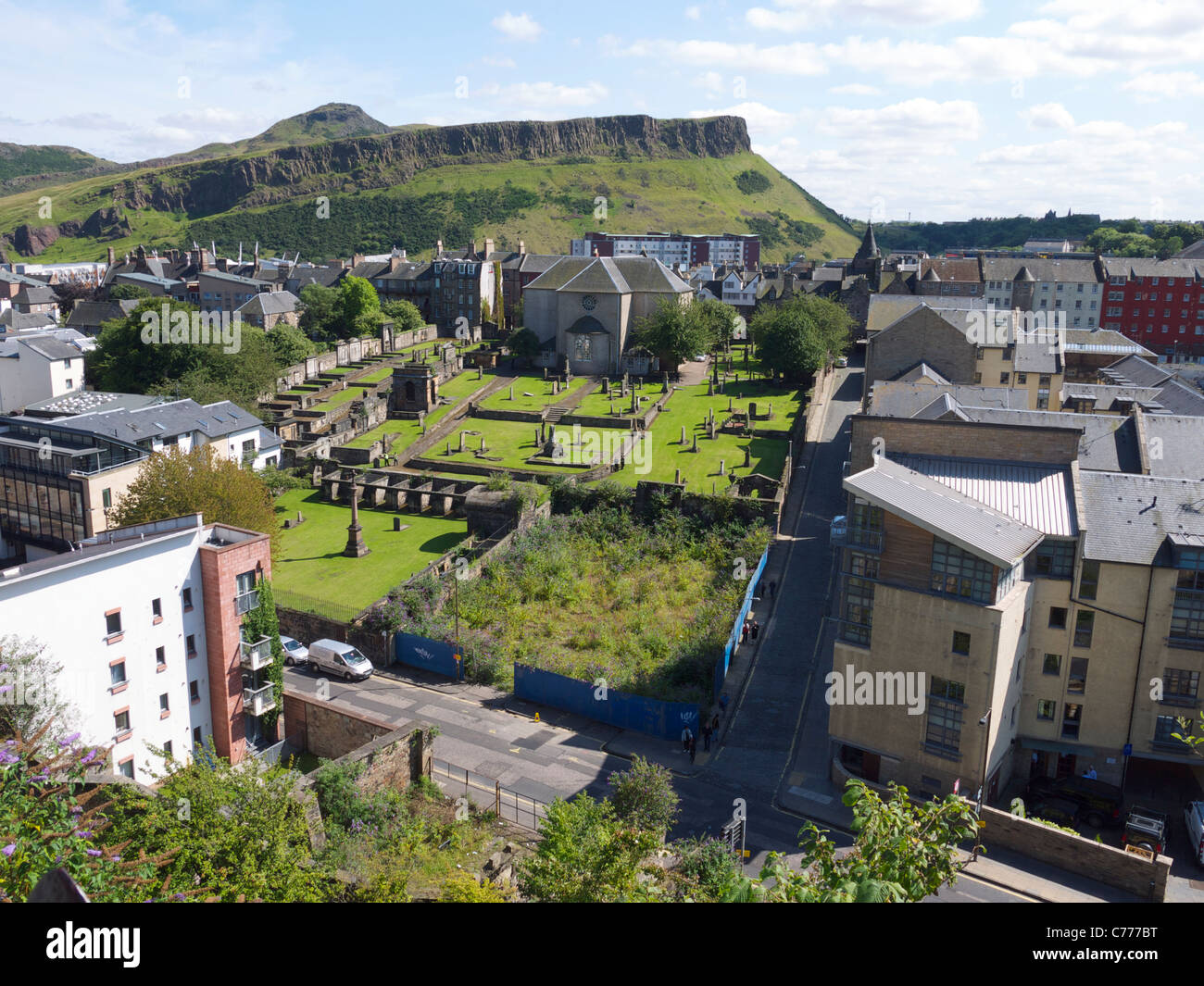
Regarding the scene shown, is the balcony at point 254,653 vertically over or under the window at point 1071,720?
over

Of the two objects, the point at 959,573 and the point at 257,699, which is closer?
the point at 959,573

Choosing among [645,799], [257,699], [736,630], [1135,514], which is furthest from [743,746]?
[257,699]

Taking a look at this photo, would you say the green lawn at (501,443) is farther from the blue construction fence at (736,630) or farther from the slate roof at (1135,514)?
the slate roof at (1135,514)

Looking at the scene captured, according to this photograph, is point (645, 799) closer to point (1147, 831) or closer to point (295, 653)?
point (1147, 831)

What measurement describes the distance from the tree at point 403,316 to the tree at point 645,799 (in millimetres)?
82831

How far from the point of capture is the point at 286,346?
3334 inches

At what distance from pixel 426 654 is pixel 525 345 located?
177 ft

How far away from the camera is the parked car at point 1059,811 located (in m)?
28.1

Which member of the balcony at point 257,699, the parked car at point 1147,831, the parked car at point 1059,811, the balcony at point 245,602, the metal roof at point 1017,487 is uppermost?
the metal roof at point 1017,487

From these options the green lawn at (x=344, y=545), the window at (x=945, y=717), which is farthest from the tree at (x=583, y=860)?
the green lawn at (x=344, y=545)

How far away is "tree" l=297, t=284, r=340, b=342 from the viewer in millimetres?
99000
